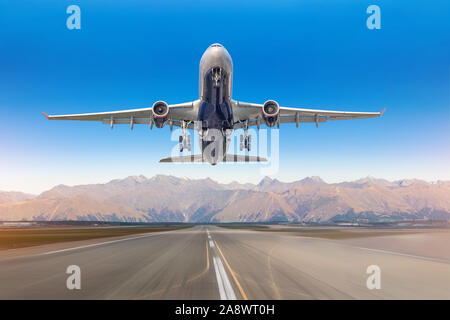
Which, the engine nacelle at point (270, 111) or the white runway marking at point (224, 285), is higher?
the engine nacelle at point (270, 111)

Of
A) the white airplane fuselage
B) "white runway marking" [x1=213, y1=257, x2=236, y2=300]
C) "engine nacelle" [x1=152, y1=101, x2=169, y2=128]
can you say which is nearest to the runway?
"white runway marking" [x1=213, y1=257, x2=236, y2=300]

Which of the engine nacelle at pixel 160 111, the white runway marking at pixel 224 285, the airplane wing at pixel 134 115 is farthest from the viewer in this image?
the airplane wing at pixel 134 115

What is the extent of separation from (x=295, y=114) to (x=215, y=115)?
313 inches

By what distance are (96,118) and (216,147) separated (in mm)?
11411

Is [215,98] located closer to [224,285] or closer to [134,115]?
[134,115]

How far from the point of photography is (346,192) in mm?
197375

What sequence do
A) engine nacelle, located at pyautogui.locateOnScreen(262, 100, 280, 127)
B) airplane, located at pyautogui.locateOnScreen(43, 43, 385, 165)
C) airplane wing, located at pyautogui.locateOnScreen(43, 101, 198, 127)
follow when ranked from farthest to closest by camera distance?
1. airplane wing, located at pyautogui.locateOnScreen(43, 101, 198, 127)
2. engine nacelle, located at pyautogui.locateOnScreen(262, 100, 280, 127)
3. airplane, located at pyautogui.locateOnScreen(43, 43, 385, 165)

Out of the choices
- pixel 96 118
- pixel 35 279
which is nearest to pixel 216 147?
pixel 96 118

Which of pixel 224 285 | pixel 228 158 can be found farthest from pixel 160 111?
pixel 224 285

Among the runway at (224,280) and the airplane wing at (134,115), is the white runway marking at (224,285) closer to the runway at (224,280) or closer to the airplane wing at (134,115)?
the runway at (224,280)

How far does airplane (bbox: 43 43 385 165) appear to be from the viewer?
74.1 ft

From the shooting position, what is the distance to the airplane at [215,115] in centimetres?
2259

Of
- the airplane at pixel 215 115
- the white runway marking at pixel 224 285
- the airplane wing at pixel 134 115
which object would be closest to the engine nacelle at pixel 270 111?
the airplane at pixel 215 115

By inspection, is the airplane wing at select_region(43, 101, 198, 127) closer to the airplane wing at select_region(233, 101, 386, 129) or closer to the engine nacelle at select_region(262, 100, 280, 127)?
the airplane wing at select_region(233, 101, 386, 129)
